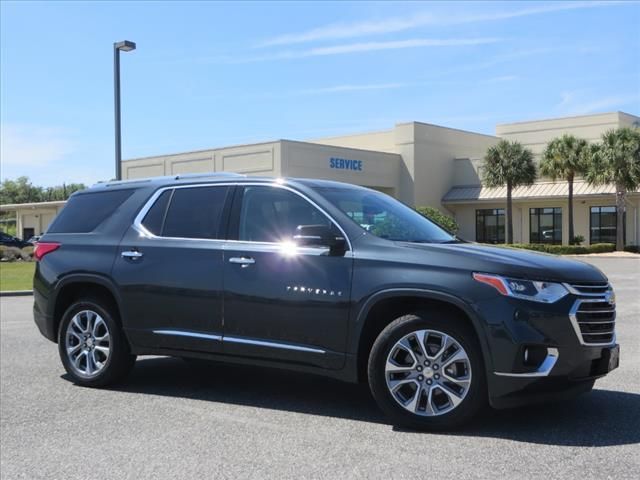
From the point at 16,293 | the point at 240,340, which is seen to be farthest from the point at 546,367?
the point at 16,293

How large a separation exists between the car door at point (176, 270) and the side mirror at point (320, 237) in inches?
35.0

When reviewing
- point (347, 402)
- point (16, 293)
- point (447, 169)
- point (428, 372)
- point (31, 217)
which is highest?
point (447, 169)

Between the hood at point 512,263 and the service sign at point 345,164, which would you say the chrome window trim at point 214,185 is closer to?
the hood at point 512,263

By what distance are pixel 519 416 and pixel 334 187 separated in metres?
2.45

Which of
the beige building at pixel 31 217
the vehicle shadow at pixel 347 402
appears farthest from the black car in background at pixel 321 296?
the beige building at pixel 31 217

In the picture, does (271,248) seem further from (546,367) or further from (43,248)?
(43,248)

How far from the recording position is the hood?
15.7 ft

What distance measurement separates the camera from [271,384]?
6.67 metres

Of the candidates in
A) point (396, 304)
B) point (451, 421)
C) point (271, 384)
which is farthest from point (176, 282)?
point (451, 421)

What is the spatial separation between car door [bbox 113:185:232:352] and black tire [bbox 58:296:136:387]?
0.22m

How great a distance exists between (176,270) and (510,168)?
145 feet

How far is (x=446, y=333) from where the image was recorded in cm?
496

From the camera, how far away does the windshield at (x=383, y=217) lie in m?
5.61

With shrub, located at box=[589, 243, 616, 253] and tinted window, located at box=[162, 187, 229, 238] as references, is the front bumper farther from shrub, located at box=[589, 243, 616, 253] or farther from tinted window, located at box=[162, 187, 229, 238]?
shrub, located at box=[589, 243, 616, 253]
